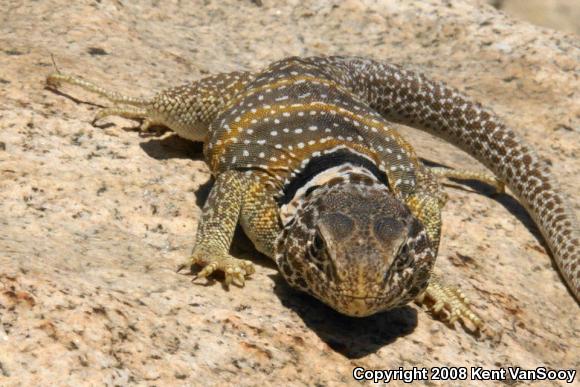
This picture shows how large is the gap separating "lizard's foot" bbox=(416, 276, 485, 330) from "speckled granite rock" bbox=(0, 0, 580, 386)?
17cm

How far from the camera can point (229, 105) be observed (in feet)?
31.5

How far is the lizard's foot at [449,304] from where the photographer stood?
7.77 m

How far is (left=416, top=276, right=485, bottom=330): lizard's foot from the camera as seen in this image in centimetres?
777

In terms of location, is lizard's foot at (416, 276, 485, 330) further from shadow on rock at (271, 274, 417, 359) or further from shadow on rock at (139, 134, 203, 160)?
shadow on rock at (139, 134, 203, 160)

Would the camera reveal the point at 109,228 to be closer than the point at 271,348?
No

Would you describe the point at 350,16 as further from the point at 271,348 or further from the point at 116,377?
the point at 116,377

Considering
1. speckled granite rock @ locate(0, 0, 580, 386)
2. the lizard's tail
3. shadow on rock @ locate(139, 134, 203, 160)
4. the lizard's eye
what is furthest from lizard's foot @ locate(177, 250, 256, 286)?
the lizard's tail

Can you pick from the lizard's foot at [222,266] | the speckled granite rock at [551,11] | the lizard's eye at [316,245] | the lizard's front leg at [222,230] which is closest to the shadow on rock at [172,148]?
the lizard's front leg at [222,230]

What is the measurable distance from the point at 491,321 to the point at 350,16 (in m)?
7.68

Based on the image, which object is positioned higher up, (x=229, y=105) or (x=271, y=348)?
(x=229, y=105)

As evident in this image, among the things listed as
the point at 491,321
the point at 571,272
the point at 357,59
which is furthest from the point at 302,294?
the point at 357,59

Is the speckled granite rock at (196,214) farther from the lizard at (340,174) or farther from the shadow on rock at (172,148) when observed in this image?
the lizard at (340,174)

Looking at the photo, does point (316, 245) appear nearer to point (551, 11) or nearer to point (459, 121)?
point (459, 121)

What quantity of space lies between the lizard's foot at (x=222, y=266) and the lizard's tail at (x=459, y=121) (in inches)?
160
